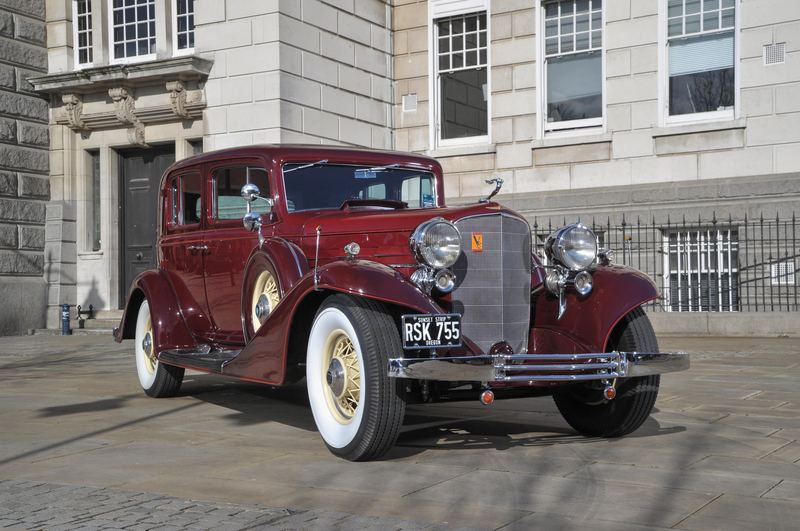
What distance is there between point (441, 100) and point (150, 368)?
1000 centimetres

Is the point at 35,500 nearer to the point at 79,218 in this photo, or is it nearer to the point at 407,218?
the point at 407,218

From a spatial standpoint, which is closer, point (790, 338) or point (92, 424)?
point (92, 424)

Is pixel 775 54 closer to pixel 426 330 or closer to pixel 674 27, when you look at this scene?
pixel 674 27

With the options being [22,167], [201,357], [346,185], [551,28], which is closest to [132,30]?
[22,167]

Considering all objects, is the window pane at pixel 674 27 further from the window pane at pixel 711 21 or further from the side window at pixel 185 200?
the side window at pixel 185 200

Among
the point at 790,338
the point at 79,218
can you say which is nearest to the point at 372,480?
the point at 790,338

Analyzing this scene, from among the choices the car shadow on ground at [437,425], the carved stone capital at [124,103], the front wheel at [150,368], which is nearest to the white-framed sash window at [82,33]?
the carved stone capital at [124,103]

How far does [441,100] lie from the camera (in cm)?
1600

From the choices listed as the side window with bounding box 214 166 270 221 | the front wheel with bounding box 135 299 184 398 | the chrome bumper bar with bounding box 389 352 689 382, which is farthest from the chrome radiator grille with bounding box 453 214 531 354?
the front wheel with bounding box 135 299 184 398

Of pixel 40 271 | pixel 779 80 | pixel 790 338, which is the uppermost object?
pixel 779 80

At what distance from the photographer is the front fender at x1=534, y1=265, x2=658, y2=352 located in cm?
486

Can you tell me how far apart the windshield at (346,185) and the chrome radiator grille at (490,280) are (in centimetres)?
152

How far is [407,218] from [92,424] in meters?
2.70

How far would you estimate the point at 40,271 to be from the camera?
15.7 m
